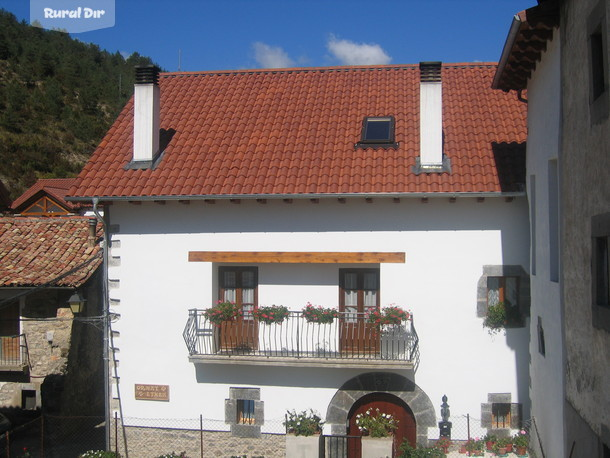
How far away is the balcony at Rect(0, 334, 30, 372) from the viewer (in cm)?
1567

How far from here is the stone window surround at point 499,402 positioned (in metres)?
11.8

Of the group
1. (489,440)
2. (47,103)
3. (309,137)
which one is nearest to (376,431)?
(489,440)

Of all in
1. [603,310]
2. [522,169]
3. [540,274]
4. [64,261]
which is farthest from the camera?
[64,261]

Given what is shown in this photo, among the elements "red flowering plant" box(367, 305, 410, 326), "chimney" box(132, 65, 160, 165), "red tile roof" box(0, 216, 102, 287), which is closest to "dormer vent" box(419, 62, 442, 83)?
"red flowering plant" box(367, 305, 410, 326)

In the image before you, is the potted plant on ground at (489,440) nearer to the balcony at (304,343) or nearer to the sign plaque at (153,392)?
the balcony at (304,343)

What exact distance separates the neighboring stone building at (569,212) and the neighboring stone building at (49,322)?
32.1 ft

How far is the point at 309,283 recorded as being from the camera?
41.0ft

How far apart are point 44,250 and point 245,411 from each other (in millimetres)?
6613

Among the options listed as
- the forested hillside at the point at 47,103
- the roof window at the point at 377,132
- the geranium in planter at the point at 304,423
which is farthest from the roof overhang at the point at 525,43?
→ the forested hillside at the point at 47,103

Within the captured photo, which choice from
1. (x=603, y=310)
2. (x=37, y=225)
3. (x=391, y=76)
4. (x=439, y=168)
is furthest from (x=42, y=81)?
(x=603, y=310)

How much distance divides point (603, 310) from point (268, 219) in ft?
23.6

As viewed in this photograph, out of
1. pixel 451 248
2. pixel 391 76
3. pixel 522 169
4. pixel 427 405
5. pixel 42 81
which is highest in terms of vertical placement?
pixel 42 81

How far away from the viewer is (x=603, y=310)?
20.3 feet

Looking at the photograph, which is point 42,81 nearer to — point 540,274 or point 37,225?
point 37,225
